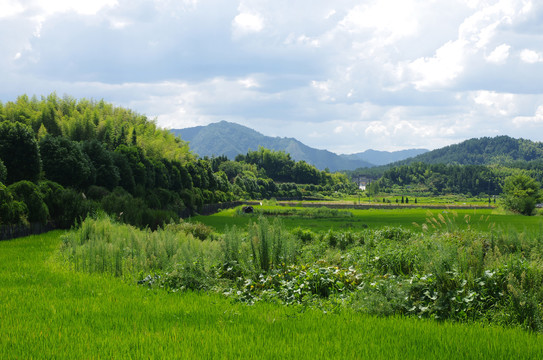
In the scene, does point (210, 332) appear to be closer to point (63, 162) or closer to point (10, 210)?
point (10, 210)

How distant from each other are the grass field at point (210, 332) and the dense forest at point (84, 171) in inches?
529

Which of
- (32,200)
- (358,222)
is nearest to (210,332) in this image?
(32,200)

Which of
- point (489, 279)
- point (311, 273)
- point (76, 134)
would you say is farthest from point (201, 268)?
point (76, 134)

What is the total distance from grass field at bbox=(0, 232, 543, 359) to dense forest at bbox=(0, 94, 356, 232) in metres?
13.4

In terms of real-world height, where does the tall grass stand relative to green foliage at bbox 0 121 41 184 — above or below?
below

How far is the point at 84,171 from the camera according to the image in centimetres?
3359

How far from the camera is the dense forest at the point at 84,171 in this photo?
74.6 feet

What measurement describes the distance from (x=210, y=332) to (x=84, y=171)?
3099 centimetres

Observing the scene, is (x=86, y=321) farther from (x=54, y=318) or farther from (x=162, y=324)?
(x=162, y=324)

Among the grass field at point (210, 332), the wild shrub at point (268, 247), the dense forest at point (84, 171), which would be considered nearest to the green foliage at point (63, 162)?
the dense forest at point (84, 171)

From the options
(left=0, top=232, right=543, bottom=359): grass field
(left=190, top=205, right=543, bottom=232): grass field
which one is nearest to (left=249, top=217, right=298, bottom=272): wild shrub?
(left=0, top=232, right=543, bottom=359): grass field

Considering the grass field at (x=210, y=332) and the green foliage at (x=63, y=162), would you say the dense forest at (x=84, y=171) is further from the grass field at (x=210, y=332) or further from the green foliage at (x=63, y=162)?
the grass field at (x=210, y=332)

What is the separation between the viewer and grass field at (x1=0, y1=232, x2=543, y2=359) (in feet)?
17.6

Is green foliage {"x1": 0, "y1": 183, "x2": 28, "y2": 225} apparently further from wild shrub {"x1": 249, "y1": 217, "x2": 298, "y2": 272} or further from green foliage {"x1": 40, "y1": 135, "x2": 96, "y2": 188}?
green foliage {"x1": 40, "y1": 135, "x2": 96, "y2": 188}
